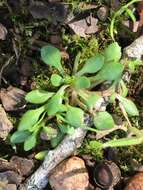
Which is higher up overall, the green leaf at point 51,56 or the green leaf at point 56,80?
the green leaf at point 51,56

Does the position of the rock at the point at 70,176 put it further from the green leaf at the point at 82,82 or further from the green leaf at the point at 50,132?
the green leaf at the point at 82,82

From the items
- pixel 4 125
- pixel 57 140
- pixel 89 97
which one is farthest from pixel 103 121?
pixel 4 125

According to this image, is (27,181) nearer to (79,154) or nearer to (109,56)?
(79,154)

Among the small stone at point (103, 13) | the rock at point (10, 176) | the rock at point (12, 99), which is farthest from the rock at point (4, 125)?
the small stone at point (103, 13)

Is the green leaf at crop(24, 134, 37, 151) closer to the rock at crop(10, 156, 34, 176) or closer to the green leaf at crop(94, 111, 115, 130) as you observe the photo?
the rock at crop(10, 156, 34, 176)

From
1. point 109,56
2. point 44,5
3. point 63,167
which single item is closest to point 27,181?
point 63,167

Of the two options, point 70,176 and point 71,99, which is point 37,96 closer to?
point 71,99
